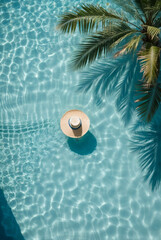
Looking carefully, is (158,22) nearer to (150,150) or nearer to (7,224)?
(150,150)

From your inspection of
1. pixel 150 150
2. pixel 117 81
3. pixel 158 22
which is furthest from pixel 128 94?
pixel 158 22

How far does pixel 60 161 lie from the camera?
248 inches

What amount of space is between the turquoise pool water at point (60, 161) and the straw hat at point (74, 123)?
49 cm

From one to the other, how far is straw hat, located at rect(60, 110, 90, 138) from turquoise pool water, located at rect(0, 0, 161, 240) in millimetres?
493

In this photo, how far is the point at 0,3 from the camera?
318 inches

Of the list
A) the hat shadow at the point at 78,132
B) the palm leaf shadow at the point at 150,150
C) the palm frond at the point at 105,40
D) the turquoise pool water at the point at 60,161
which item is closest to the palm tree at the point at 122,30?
the palm frond at the point at 105,40

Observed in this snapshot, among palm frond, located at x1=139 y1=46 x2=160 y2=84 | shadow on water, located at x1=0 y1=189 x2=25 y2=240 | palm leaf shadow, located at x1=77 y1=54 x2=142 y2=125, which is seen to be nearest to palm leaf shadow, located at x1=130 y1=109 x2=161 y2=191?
palm leaf shadow, located at x1=77 y1=54 x2=142 y2=125

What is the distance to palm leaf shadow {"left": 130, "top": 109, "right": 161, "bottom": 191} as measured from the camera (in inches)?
235

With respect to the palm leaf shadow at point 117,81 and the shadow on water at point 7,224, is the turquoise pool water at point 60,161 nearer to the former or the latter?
the shadow on water at point 7,224

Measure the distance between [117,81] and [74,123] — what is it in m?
1.85

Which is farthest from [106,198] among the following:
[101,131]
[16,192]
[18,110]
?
[18,110]

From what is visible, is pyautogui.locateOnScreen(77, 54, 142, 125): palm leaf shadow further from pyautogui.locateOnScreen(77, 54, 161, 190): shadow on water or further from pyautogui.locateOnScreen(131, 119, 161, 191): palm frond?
pyautogui.locateOnScreen(131, 119, 161, 191): palm frond

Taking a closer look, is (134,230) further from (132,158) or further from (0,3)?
(0,3)

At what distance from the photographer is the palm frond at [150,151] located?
598 centimetres
